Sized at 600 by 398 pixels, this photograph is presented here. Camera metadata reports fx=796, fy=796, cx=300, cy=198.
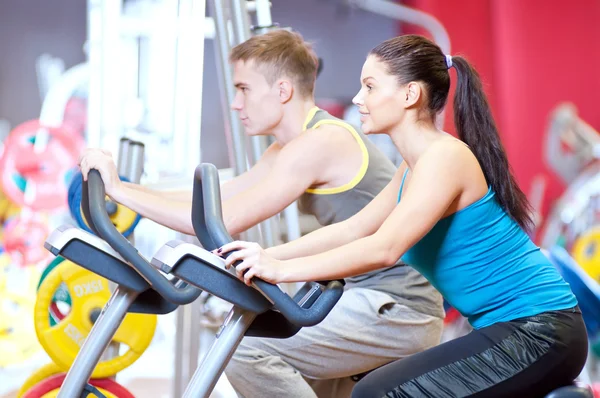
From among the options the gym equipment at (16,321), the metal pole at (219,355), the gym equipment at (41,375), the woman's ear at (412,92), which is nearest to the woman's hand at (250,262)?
the metal pole at (219,355)

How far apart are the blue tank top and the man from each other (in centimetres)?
41

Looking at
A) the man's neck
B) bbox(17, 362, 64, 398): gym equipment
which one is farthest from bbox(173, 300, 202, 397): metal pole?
the man's neck

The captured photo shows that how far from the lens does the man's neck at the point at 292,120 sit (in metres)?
2.28

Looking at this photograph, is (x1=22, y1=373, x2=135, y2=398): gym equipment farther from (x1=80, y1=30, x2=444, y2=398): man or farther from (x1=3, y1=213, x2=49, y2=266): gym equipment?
(x1=3, y1=213, x2=49, y2=266): gym equipment

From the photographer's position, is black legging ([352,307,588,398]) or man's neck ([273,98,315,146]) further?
man's neck ([273,98,315,146])

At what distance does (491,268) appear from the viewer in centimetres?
164

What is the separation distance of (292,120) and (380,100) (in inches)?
22.2

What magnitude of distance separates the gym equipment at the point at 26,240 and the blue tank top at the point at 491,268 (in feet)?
11.6

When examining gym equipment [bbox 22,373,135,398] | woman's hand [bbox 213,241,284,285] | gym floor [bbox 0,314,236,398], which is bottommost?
gym floor [bbox 0,314,236,398]

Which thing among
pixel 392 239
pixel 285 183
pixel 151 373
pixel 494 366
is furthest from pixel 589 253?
pixel 392 239

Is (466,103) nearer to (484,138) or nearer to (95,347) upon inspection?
(484,138)

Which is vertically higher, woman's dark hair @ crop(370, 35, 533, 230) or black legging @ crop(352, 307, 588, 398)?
woman's dark hair @ crop(370, 35, 533, 230)

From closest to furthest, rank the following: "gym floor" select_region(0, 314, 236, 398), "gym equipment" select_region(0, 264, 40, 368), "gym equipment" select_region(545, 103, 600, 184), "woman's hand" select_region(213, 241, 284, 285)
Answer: "woman's hand" select_region(213, 241, 284, 285) < "gym floor" select_region(0, 314, 236, 398) < "gym equipment" select_region(0, 264, 40, 368) < "gym equipment" select_region(545, 103, 600, 184)

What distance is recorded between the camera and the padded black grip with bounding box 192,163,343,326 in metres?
1.41
